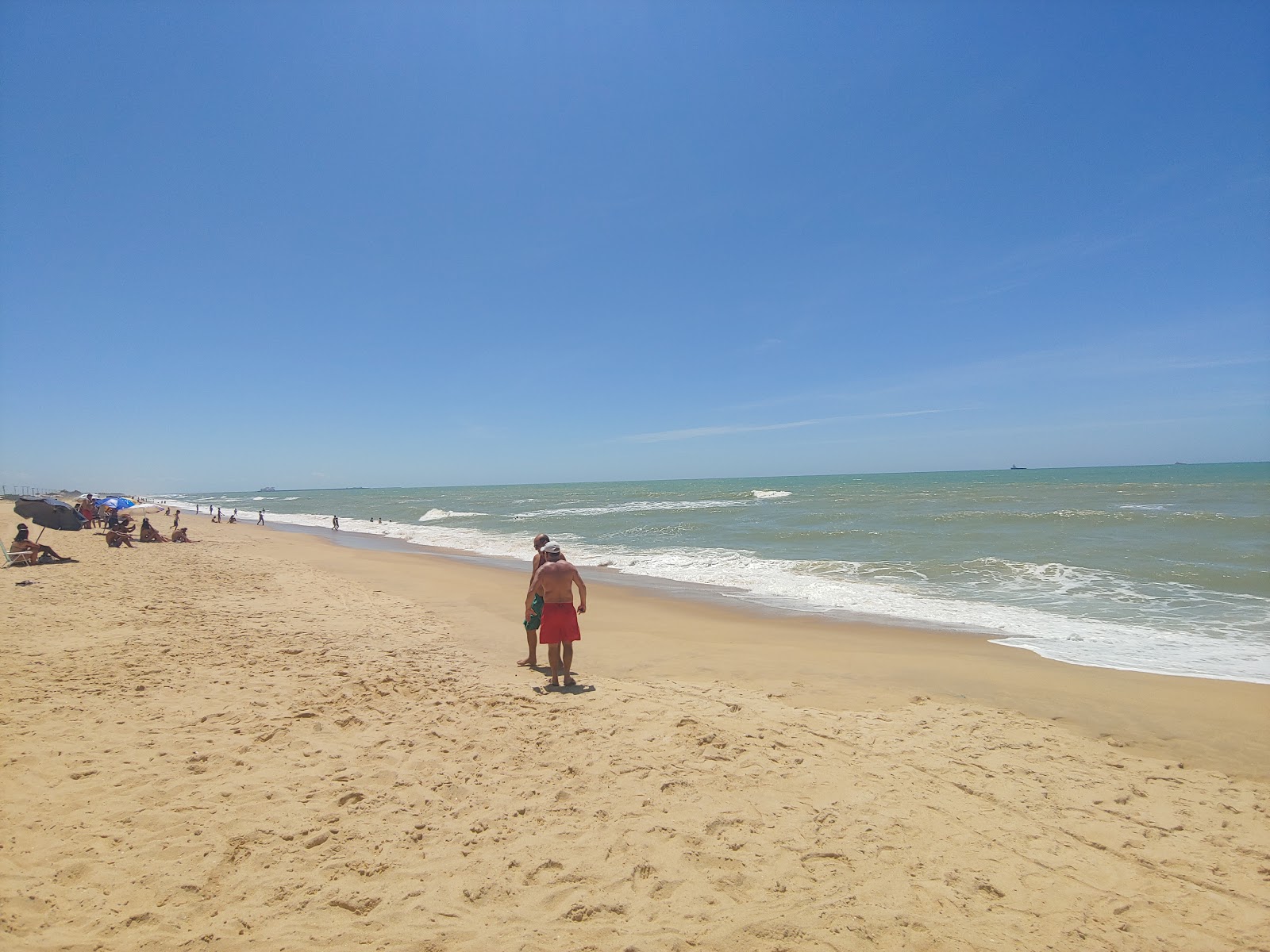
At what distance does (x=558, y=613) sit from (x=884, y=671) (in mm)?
4272

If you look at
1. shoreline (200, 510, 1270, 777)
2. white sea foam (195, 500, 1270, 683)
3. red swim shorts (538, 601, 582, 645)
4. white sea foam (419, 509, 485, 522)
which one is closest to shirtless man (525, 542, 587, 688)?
red swim shorts (538, 601, 582, 645)

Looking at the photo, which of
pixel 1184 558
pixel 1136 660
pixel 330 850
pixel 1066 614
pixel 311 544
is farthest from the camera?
pixel 311 544

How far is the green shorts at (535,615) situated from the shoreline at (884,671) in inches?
33.9

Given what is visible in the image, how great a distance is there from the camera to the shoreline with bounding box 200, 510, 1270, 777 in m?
5.84

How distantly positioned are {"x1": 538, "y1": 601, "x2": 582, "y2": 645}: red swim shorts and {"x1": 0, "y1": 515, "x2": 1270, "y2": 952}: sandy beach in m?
0.57

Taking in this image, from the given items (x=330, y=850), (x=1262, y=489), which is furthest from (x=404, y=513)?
(x=1262, y=489)

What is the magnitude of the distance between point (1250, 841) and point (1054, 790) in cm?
105

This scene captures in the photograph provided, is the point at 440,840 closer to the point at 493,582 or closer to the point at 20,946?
Result: the point at 20,946

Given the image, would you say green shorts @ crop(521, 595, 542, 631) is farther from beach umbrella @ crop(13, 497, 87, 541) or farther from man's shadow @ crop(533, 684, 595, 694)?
beach umbrella @ crop(13, 497, 87, 541)

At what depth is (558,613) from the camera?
6.92 metres

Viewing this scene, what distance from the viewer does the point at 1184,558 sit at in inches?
602

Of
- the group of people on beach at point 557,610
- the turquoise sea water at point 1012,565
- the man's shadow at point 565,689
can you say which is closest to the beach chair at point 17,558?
the turquoise sea water at point 1012,565

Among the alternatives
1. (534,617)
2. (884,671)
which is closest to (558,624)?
(534,617)

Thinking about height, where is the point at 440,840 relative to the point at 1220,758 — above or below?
above
